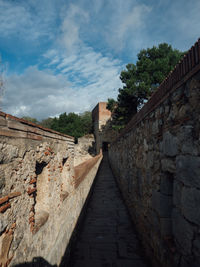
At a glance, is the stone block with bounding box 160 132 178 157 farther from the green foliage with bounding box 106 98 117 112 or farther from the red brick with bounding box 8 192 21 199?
the green foliage with bounding box 106 98 117 112

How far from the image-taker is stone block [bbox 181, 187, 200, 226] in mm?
1608

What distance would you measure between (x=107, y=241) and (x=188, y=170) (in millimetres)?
3118

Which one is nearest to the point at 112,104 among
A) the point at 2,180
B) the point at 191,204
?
the point at 191,204

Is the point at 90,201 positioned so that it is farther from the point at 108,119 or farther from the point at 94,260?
the point at 108,119

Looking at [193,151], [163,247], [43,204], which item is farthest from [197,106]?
[43,204]

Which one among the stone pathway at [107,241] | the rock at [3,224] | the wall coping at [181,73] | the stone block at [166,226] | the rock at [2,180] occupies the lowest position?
the stone pathway at [107,241]

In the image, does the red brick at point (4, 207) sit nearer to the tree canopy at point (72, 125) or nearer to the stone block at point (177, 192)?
the stone block at point (177, 192)

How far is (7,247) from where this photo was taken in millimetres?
1647

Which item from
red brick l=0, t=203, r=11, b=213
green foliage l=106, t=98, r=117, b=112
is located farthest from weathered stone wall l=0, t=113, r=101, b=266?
green foliage l=106, t=98, r=117, b=112

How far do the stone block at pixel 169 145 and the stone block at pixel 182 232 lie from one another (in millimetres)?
692

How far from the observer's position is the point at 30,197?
2232 millimetres

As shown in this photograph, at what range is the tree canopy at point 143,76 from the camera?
1862 centimetres

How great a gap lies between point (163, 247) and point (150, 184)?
3.07 ft

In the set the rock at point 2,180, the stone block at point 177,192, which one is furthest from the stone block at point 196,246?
the rock at point 2,180
